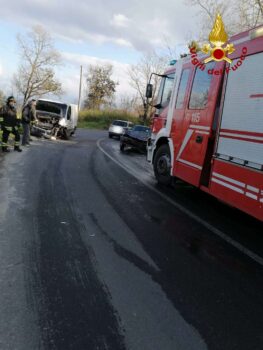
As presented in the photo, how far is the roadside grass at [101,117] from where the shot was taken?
59.8 m

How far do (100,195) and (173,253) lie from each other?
125 inches

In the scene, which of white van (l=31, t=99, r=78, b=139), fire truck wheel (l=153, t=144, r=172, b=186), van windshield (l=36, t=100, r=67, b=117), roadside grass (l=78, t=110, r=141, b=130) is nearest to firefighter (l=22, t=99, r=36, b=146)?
white van (l=31, t=99, r=78, b=139)

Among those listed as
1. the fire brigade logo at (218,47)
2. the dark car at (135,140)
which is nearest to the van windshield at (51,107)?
the dark car at (135,140)

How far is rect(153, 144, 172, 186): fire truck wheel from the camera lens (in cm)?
920

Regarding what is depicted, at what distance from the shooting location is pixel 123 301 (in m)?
Answer: 3.71

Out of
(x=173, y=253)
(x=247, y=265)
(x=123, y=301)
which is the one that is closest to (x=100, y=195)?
(x=173, y=253)

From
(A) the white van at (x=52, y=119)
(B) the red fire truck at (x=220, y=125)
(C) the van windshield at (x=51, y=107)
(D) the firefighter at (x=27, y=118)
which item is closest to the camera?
(B) the red fire truck at (x=220, y=125)

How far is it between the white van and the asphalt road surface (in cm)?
1357

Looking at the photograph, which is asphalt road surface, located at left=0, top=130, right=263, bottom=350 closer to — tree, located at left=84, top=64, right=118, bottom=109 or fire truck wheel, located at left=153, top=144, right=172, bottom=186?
fire truck wheel, located at left=153, top=144, right=172, bottom=186

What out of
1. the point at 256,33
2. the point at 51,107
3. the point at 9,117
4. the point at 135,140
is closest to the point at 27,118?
the point at 9,117

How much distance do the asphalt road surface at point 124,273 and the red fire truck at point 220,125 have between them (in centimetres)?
69

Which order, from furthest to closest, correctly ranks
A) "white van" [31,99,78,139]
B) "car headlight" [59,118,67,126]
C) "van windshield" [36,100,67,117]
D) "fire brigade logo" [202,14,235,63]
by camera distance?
1. "van windshield" [36,100,67,117]
2. "car headlight" [59,118,67,126]
3. "white van" [31,99,78,139]
4. "fire brigade logo" [202,14,235,63]

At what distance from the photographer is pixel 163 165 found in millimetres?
9453

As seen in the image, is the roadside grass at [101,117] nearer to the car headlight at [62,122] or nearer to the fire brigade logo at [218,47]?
the car headlight at [62,122]
